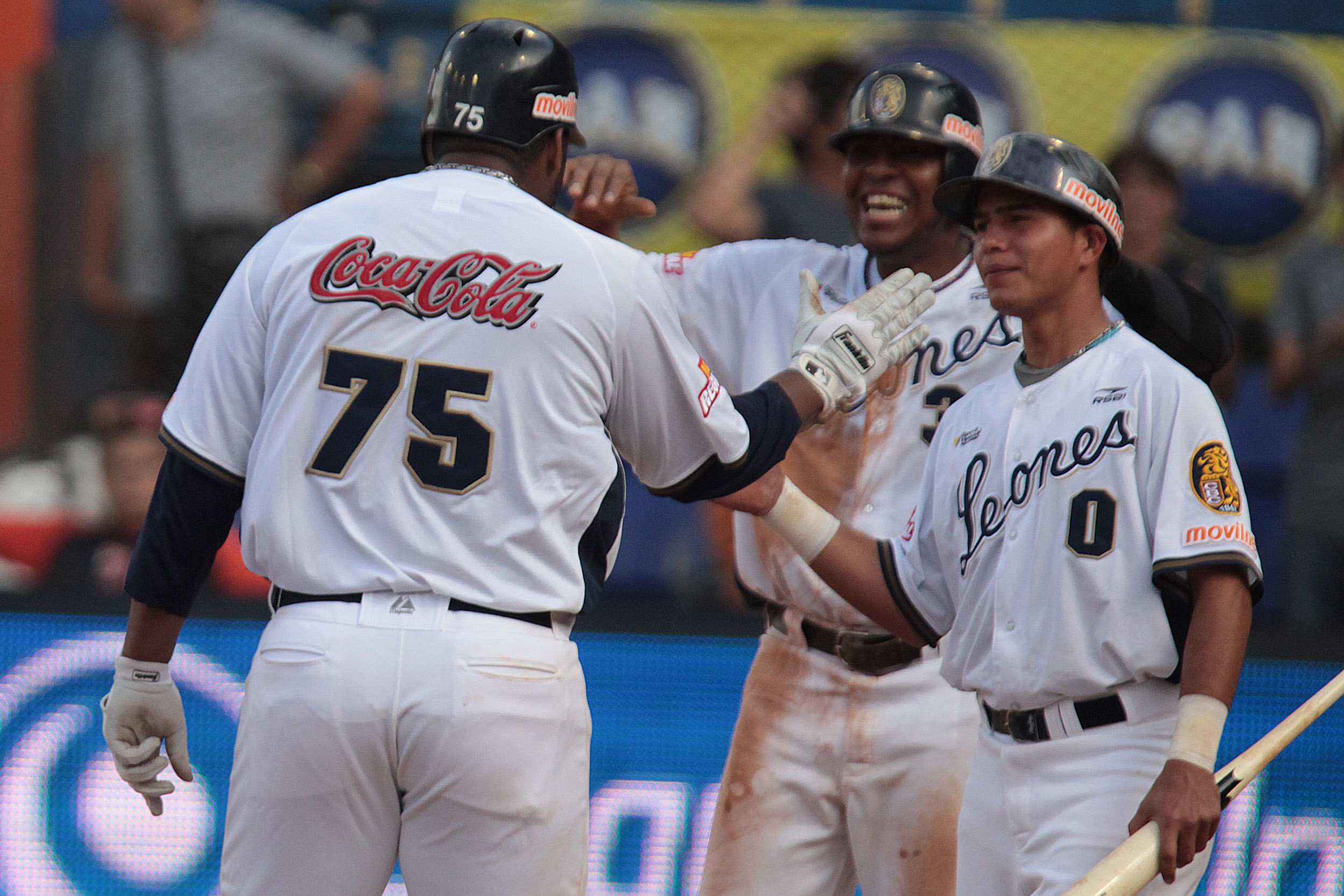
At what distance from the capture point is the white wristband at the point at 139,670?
2.90 m

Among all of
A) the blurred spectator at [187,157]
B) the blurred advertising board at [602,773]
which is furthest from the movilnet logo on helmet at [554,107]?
the blurred spectator at [187,157]

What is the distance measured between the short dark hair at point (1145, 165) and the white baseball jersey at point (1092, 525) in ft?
9.60

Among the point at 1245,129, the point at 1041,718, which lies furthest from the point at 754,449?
the point at 1245,129

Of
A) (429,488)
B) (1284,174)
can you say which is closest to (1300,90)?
(1284,174)

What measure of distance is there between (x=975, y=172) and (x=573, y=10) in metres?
4.15

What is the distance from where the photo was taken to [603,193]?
3637 mm

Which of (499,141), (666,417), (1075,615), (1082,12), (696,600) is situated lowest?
(696,600)

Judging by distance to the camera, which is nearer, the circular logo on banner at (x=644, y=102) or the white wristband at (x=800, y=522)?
the white wristband at (x=800, y=522)

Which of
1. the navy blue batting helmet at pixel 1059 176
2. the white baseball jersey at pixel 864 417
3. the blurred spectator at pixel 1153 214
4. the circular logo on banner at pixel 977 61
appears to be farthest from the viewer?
the circular logo on banner at pixel 977 61

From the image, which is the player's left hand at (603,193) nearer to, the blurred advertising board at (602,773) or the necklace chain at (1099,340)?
the necklace chain at (1099,340)

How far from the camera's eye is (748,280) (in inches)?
151

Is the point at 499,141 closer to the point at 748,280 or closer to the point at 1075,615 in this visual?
the point at 748,280

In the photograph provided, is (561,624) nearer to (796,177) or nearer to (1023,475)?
(1023,475)

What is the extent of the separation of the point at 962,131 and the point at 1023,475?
3.42ft
